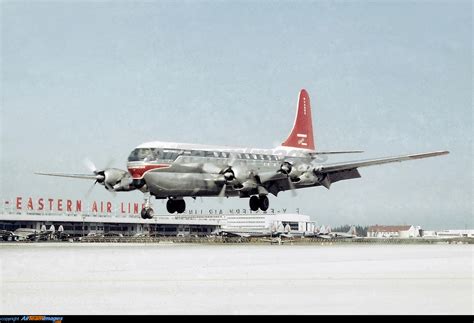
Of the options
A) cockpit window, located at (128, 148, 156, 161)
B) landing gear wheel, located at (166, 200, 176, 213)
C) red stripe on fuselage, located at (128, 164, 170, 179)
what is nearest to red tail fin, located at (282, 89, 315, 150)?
landing gear wheel, located at (166, 200, 176, 213)

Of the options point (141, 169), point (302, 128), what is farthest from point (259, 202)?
point (302, 128)

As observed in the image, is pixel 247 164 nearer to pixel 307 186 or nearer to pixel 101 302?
pixel 307 186

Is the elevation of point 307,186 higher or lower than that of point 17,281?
higher

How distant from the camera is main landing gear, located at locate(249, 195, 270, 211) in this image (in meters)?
60.7

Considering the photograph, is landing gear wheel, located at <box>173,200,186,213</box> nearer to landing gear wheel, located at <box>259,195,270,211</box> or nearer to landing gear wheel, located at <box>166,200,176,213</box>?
landing gear wheel, located at <box>166,200,176,213</box>

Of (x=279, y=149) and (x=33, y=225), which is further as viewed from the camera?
(x=33, y=225)

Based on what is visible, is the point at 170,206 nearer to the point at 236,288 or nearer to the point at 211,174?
the point at 211,174

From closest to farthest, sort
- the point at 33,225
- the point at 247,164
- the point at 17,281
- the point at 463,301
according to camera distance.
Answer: the point at 463,301 < the point at 17,281 < the point at 247,164 < the point at 33,225

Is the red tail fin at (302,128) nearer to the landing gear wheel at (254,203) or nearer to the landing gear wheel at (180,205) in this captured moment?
the landing gear wheel at (254,203)

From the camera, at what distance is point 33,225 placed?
536ft

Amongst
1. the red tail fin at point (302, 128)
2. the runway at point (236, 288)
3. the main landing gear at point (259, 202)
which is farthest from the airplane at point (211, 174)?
the runway at point (236, 288)

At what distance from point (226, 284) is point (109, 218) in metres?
157

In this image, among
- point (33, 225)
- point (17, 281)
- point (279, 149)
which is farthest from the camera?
point (33, 225)

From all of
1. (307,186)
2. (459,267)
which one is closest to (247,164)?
(307,186)
